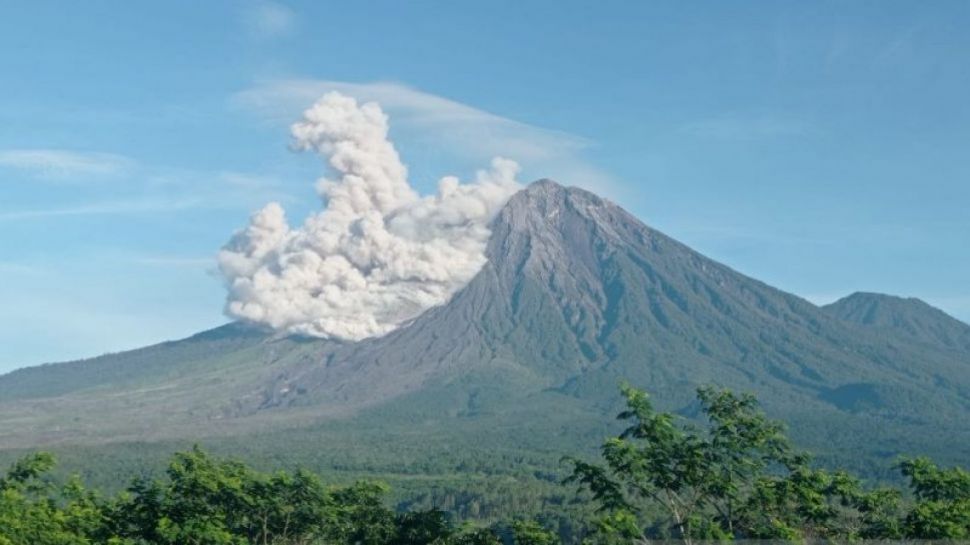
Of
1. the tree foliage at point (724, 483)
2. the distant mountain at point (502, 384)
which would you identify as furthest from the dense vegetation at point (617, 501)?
the distant mountain at point (502, 384)

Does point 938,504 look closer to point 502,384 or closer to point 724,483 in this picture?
point 724,483

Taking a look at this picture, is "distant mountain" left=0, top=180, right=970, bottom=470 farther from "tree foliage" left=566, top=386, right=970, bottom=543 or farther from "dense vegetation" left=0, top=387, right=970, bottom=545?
"tree foliage" left=566, top=386, right=970, bottom=543

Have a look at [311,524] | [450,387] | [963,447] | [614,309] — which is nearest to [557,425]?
[450,387]

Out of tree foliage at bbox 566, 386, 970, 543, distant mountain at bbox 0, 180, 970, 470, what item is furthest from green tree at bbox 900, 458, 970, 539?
distant mountain at bbox 0, 180, 970, 470

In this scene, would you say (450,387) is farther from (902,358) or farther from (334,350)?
(902,358)

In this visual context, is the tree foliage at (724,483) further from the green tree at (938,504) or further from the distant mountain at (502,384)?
the distant mountain at (502,384)

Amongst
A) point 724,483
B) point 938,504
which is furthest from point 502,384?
point 724,483
